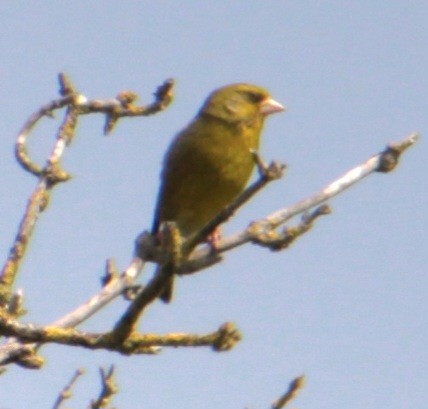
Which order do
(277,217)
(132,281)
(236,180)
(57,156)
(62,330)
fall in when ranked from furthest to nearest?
(236,180), (132,281), (57,156), (277,217), (62,330)

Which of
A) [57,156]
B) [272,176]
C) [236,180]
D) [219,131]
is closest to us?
[272,176]

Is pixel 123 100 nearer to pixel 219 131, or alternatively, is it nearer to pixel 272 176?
pixel 272 176

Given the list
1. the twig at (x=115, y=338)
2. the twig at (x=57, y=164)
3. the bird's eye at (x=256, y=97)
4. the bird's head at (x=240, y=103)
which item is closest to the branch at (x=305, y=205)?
the twig at (x=115, y=338)

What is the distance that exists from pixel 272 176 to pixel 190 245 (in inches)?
11.7

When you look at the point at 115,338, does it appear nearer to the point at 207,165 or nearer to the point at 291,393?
the point at 291,393

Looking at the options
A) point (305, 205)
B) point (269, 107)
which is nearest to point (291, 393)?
point (305, 205)

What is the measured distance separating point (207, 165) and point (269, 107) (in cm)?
104

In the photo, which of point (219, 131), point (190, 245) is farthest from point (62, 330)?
point (219, 131)

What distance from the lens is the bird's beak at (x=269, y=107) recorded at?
23.4ft

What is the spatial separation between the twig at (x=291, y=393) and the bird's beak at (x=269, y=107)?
13.7ft

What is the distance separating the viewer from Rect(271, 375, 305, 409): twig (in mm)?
2840

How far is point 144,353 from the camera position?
290cm

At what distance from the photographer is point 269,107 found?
23.6ft

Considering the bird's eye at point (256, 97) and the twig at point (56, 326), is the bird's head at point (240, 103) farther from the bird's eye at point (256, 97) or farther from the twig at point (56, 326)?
the twig at point (56, 326)
